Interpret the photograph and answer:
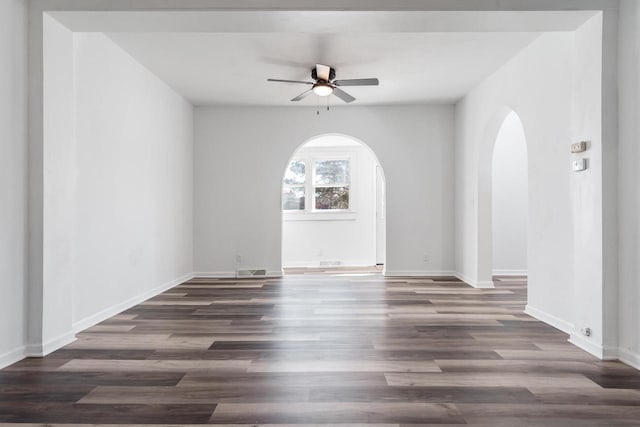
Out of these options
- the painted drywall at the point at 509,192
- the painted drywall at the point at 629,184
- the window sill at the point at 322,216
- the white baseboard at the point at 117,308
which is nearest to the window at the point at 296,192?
the window sill at the point at 322,216

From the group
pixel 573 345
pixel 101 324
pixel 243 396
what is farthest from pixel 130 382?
pixel 573 345

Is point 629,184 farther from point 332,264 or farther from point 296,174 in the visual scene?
point 296,174

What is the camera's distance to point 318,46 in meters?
4.17

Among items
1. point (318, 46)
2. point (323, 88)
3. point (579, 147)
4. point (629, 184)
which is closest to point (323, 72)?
point (323, 88)

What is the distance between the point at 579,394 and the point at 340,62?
366 cm

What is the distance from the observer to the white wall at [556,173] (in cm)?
288

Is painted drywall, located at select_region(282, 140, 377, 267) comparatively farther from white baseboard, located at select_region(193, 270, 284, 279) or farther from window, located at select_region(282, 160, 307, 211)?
white baseboard, located at select_region(193, 270, 284, 279)

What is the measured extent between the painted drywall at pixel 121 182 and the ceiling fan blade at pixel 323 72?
6.23ft

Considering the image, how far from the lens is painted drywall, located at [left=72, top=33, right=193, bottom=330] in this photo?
3.56m

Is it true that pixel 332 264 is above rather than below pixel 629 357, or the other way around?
below

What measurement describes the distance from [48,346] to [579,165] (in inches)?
148

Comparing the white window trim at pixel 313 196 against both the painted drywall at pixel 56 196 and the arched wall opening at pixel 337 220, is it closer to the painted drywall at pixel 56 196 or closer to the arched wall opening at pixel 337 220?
the arched wall opening at pixel 337 220

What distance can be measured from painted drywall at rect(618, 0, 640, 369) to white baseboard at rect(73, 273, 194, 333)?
3.83 m

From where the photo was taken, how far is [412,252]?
6605 mm
